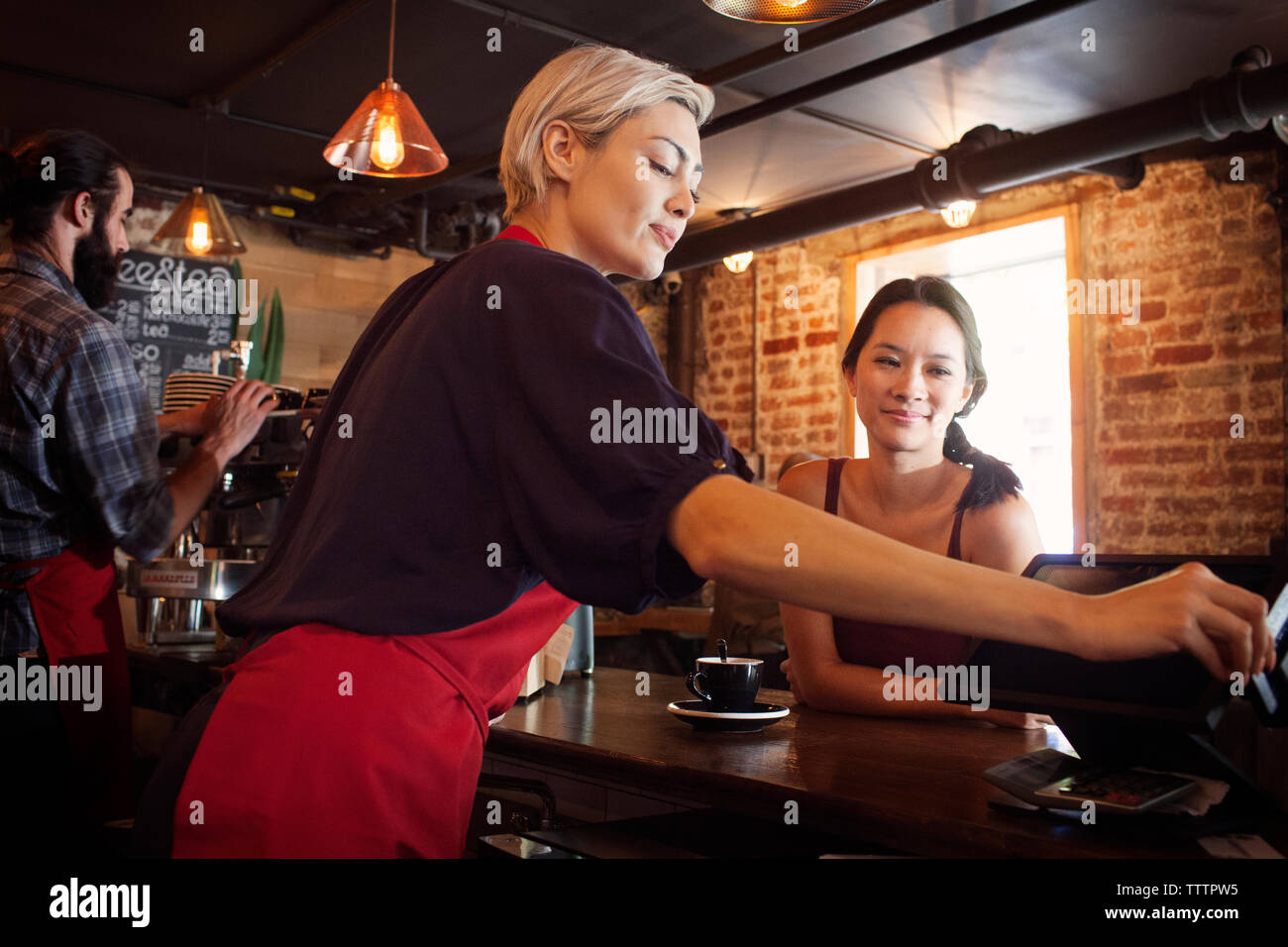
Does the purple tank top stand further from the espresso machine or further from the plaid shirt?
the espresso machine

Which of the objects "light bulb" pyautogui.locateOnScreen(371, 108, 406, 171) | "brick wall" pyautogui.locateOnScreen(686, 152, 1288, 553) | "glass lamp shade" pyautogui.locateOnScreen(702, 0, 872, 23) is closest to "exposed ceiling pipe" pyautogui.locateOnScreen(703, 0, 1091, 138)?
"glass lamp shade" pyautogui.locateOnScreen(702, 0, 872, 23)

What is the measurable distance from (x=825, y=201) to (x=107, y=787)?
4076 millimetres

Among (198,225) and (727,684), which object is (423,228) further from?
(727,684)

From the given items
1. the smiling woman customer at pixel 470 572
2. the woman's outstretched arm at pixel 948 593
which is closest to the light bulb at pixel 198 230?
the smiling woman customer at pixel 470 572

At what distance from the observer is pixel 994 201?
581 cm

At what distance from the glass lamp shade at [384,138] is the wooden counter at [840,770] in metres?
1.97

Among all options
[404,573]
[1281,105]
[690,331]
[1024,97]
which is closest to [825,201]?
[1024,97]

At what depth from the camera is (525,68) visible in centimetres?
421

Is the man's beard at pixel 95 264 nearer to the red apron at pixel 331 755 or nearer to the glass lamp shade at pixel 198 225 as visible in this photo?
the red apron at pixel 331 755

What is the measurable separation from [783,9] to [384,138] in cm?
133

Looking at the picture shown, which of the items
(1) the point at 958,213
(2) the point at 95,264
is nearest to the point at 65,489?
(2) the point at 95,264

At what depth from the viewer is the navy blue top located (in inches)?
31.0

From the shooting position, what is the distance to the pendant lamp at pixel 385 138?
10.4 feet

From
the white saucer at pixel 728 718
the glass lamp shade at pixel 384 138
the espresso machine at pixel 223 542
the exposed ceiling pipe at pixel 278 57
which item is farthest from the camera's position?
the exposed ceiling pipe at pixel 278 57
